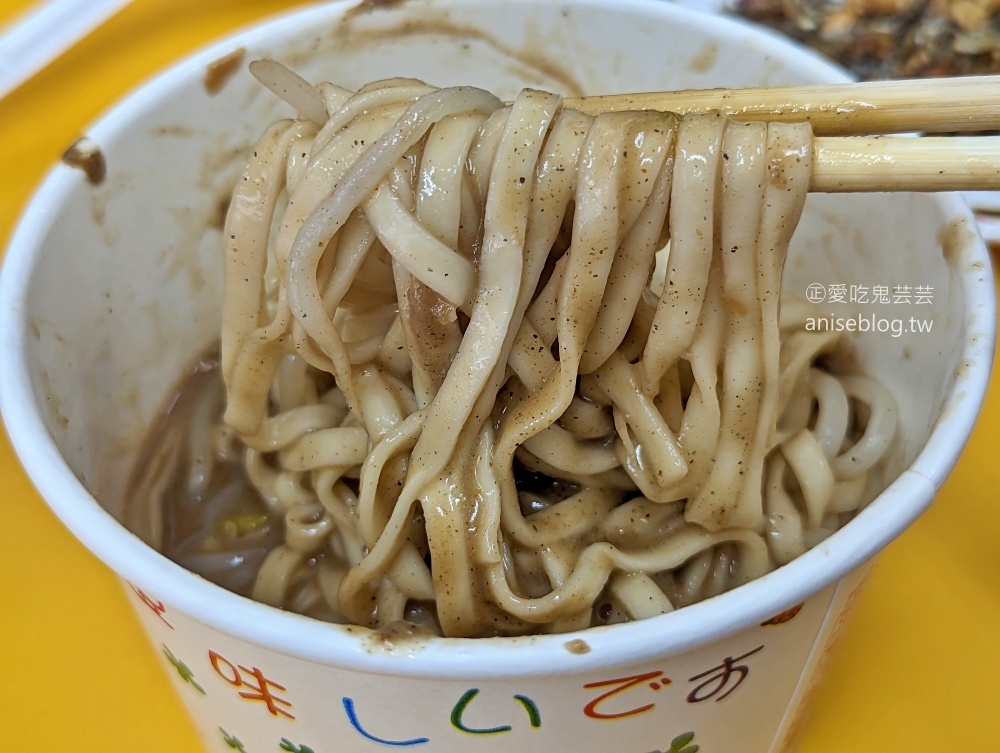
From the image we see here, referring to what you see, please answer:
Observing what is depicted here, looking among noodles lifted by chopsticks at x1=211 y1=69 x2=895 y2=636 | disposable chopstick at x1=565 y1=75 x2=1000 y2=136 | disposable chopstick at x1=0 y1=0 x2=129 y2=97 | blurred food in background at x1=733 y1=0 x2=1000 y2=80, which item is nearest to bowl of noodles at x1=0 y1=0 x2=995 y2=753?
noodles lifted by chopsticks at x1=211 y1=69 x2=895 y2=636

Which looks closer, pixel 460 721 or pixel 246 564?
pixel 460 721

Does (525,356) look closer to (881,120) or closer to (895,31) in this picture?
(881,120)

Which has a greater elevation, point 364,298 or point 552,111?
point 552,111

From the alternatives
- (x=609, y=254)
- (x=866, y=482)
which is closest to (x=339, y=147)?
(x=609, y=254)

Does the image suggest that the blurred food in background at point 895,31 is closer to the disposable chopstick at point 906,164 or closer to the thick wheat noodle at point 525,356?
the thick wheat noodle at point 525,356

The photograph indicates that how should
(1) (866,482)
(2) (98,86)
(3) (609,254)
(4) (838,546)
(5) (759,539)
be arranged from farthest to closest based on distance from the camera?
1. (2) (98,86)
2. (1) (866,482)
3. (5) (759,539)
4. (3) (609,254)
5. (4) (838,546)

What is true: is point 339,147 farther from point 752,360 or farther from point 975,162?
point 975,162

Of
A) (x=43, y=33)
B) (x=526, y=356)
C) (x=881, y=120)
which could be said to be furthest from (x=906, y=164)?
(x=43, y=33)

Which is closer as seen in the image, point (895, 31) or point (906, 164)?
point (906, 164)
